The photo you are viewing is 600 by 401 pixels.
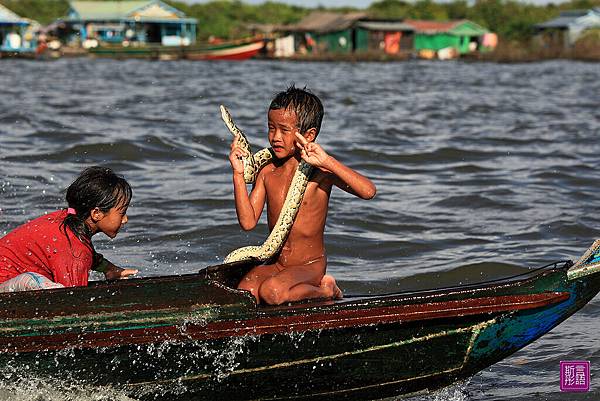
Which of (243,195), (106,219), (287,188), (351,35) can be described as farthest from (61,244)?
(351,35)

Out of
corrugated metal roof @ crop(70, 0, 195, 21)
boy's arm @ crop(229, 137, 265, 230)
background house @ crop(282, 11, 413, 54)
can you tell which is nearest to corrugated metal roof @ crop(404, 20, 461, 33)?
background house @ crop(282, 11, 413, 54)

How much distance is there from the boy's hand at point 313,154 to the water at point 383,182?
3.63ft

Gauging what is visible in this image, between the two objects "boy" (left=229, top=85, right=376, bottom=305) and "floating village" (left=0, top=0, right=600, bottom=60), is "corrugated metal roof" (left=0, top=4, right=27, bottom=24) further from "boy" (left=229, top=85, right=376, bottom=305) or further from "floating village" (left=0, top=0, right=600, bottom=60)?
"boy" (left=229, top=85, right=376, bottom=305)

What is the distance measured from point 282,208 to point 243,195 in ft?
0.60

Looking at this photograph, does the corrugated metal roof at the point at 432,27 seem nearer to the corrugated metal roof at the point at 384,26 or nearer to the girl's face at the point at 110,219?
the corrugated metal roof at the point at 384,26

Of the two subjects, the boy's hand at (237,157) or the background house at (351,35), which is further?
the background house at (351,35)

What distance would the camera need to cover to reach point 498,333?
3664mm

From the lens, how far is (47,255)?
149 inches

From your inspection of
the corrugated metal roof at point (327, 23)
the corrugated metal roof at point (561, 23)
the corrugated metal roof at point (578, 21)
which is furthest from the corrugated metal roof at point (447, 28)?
the corrugated metal roof at point (578, 21)

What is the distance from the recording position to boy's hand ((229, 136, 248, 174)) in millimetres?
3904

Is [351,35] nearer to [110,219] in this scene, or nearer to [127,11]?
[127,11]

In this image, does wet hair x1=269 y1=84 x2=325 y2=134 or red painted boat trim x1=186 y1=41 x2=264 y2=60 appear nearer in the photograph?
wet hair x1=269 y1=84 x2=325 y2=134

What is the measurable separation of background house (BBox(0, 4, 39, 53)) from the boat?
2712 millimetres

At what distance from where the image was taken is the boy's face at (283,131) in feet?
12.7
